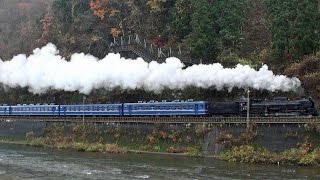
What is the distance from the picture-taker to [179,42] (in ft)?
226

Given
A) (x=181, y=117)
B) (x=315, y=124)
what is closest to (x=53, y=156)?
(x=181, y=117)

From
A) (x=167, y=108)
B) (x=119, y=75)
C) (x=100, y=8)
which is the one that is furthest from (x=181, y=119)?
(x=100, y=8)

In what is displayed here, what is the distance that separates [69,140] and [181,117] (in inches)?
573

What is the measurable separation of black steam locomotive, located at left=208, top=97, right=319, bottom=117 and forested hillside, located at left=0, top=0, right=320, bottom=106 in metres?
5.51

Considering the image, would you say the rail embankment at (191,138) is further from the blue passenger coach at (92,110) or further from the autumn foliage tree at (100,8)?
the autumn foliage tree at (100,8)

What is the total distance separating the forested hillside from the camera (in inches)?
2028

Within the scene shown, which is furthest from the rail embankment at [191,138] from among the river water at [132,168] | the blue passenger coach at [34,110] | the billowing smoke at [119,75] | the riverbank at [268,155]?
the billowing smoke at [119,75]

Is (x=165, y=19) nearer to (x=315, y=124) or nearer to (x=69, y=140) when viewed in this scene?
(x=69, y=140)

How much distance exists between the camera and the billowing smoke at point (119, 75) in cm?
4778

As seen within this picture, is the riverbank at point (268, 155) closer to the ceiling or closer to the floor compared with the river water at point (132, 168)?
closer to the ceiling

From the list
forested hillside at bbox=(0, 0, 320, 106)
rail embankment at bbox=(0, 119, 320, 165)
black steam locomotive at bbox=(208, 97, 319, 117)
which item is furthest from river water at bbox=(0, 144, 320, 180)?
forested hillside at bbox=(0, 0, 320, 106)

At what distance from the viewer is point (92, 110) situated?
5941 cm

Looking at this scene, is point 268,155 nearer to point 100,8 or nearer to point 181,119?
point 181,119

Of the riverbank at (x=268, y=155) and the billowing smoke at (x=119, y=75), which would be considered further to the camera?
the billowing smoke at (x=119, y=75)
